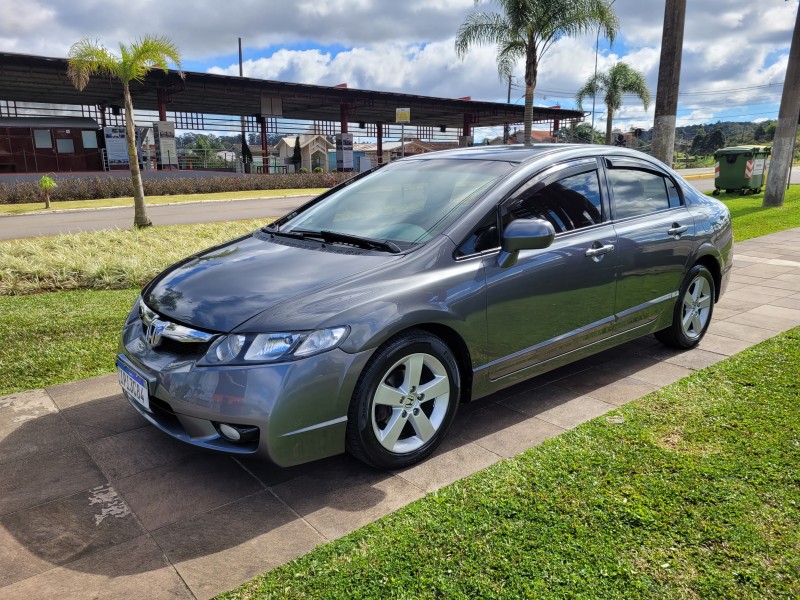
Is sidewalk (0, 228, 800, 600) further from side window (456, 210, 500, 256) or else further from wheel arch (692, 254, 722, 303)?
side window (456, 210, 500, 256)

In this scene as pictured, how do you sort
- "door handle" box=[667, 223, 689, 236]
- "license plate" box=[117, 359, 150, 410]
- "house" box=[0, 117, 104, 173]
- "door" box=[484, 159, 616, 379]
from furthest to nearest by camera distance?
"house" box=[0, 117, 104, 173] < "door handle" box=[667, 223, 689, 236] < "door" box=[484, 159, 616, 379] < "license plate" box=[117, 359, 150, 410]

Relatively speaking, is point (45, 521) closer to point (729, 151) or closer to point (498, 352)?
point (498, 352)

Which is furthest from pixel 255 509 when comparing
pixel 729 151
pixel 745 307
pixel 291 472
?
pixel 729 151

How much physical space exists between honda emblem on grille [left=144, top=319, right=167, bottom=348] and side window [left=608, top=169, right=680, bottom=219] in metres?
2.99

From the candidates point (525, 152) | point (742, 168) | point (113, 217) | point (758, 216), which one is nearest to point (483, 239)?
point (525, 152)

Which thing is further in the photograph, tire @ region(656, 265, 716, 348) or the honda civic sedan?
tire @ region(656, 265, 716, 348)

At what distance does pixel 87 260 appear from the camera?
8.41 meters

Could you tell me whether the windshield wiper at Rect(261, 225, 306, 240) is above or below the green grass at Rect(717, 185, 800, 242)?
above

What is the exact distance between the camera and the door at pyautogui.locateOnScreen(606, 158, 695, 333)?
14.0 feet

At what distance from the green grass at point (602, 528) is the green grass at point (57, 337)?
308 cm

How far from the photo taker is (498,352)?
3541mm

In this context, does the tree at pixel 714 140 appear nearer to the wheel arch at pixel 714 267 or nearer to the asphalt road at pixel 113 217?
the asphalt road at pixel 113 217

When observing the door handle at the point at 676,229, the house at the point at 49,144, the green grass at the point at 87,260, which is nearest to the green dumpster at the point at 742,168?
the green grass at the point at 87,260

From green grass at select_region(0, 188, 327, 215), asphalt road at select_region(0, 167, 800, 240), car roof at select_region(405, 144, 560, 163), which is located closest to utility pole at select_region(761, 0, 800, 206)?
asphalt road at select_region(0, 167, 800, 240)
